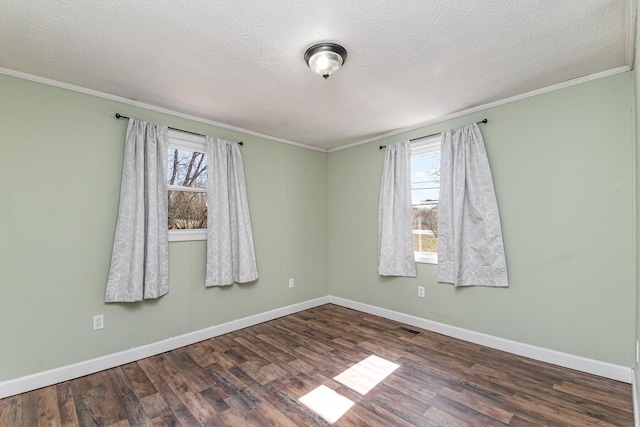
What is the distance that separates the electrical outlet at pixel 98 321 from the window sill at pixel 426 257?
3291mm

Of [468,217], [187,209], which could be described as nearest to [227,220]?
[187,209]

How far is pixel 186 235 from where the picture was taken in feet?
10.2

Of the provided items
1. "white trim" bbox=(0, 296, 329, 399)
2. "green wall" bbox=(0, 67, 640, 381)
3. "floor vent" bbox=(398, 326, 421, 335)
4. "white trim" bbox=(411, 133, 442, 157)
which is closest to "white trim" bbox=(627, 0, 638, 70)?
"green wall" bbox=(0, 67, 640, 381)

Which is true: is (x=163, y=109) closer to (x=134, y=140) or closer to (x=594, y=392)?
(x=134, y=140)

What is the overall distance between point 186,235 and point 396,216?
2474 mm

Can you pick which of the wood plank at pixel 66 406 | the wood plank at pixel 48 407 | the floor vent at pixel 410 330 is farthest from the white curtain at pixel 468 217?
the wood plank at pixel 48 407

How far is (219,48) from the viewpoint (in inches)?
77.2

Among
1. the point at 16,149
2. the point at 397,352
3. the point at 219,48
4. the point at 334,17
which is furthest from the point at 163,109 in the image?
the point at 397,352

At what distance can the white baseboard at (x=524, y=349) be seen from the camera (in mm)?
2258

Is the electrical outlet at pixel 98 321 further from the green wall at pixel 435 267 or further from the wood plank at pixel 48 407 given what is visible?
the wood plank at pixel 48 407

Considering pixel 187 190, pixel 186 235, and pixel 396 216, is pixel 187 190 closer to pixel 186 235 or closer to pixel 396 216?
pixel 186 235

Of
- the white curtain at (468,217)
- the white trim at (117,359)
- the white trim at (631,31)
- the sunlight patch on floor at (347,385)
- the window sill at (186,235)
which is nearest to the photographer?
the white trim at (631,31)

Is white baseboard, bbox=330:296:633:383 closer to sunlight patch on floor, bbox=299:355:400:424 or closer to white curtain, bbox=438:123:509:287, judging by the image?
white curtain, bbox=438:123:509:287

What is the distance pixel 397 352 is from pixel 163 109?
3410 mm
